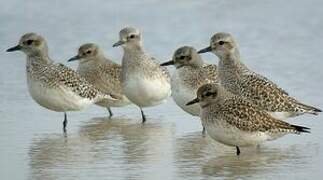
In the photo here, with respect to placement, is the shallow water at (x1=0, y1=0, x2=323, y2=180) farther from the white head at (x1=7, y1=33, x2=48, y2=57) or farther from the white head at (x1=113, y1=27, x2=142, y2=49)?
the white head at (x1=113, y1=27, x2=142, y2=49)

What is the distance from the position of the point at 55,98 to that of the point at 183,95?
67.0 inches

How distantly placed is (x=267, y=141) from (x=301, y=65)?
3.82m

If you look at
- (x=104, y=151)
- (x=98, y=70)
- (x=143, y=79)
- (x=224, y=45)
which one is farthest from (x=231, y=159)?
(x=98, y=70)

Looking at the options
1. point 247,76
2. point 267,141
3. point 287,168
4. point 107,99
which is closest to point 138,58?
point 107,99

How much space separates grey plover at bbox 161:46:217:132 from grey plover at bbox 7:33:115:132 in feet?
4.16

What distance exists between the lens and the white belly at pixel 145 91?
548 inches

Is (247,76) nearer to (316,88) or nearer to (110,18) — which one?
(316,88)

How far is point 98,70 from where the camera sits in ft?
50.1

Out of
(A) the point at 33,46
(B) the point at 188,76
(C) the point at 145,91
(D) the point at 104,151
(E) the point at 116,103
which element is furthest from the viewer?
(E) the point at 116,103

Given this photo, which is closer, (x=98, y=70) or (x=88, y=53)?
(x=98, y=70)

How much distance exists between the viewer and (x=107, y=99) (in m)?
14.3

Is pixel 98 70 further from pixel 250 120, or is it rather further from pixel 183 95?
pixel 250 120

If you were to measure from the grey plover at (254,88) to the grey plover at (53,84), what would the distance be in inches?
76.9

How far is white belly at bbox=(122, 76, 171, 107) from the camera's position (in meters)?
13.9
